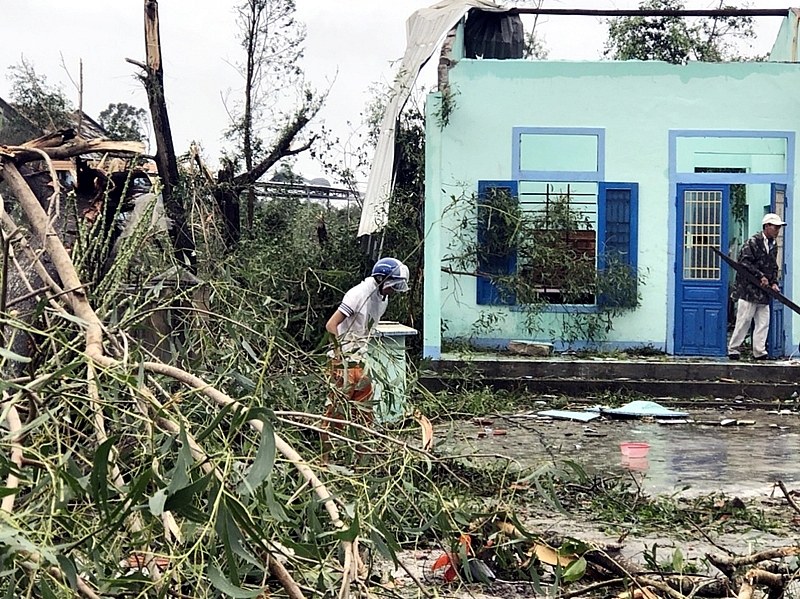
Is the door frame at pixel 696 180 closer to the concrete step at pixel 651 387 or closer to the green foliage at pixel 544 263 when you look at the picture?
the green foliage at pixel 544 263

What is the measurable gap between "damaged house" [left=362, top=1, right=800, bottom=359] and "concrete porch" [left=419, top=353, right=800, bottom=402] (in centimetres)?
140

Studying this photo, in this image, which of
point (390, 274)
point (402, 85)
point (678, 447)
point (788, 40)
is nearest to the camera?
point (390, 274)

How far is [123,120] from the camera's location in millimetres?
23609

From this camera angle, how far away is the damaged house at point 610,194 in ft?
46.3

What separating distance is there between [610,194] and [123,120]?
43.1 feet

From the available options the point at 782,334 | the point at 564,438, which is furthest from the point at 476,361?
the point at 782,334

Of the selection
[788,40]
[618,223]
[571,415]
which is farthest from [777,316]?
[571,415]

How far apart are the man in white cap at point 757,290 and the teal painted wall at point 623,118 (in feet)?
2.22

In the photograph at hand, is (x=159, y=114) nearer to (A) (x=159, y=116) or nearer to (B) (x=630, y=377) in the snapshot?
(A) (x=159, y=116)

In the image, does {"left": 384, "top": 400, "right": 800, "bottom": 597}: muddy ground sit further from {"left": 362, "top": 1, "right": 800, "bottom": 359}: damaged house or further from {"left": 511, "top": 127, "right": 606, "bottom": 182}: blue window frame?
{"left": 511, "top": 127, "right": 606, "bottom": 182}: blue window frame

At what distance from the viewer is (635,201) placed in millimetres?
14289

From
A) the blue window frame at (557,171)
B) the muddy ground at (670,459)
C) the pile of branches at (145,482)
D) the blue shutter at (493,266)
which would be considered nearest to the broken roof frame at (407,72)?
the blue shutter at (493,266)

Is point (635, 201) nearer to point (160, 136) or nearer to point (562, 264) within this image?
point (562, 264)

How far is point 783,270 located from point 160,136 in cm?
827
